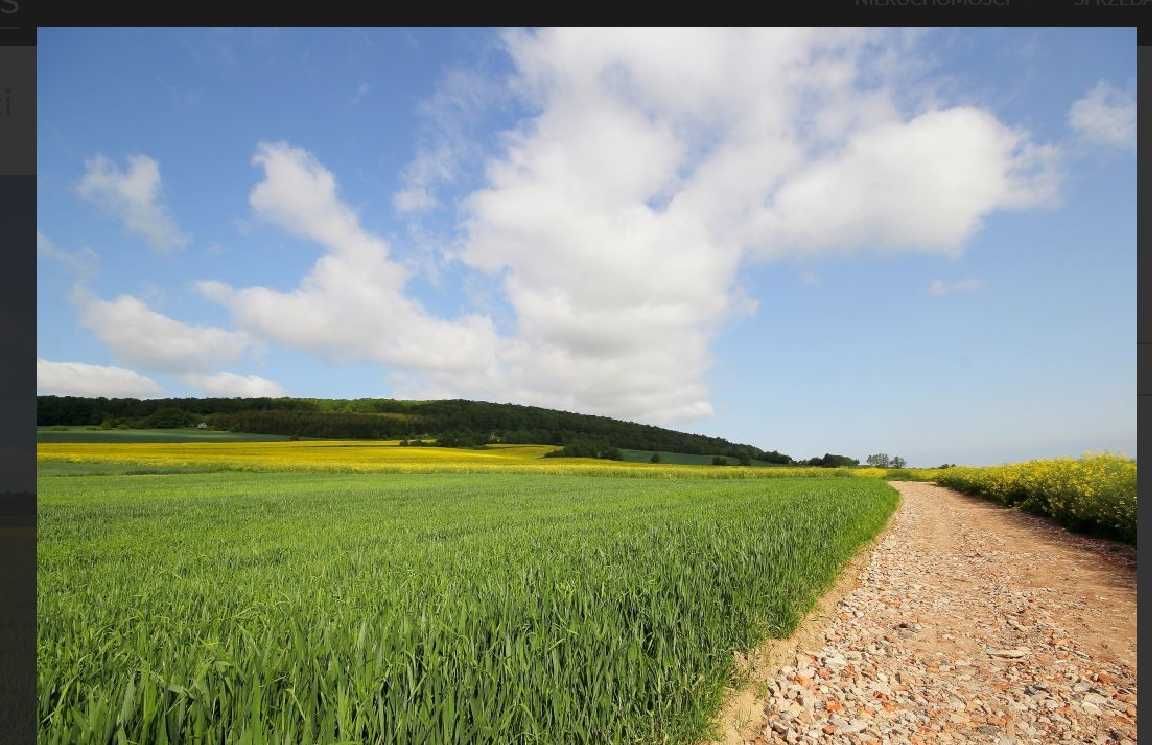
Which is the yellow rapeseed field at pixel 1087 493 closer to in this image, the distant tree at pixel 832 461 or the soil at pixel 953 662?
the soil at pixel 953 662

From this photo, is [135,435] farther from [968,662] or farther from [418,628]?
[968,662]

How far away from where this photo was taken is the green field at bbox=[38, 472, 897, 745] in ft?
8.28

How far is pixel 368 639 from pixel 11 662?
2.42 m

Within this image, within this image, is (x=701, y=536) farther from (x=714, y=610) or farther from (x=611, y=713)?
(x=611, y=713)

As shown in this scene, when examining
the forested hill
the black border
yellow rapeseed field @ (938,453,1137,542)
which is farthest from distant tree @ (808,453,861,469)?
the black border

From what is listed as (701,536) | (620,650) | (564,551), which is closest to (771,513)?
(701,536)

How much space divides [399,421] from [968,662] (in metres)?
77.6

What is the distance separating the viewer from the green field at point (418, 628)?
2.52m

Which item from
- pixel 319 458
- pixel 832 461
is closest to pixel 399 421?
pixel 319 458

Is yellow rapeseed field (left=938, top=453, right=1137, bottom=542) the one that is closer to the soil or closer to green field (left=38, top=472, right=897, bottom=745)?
the soil

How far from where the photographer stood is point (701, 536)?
27.6ft

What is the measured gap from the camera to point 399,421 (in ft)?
252

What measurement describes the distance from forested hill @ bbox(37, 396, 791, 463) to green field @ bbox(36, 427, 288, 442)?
107 cm
